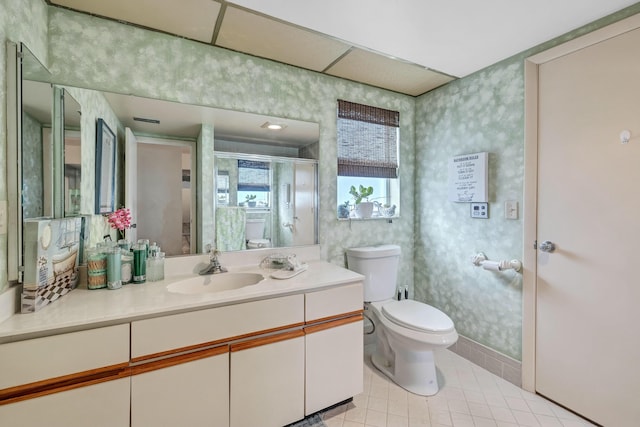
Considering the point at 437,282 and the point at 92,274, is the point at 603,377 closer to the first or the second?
the point at 437,282

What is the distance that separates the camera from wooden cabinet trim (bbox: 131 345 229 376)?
1.12 metres

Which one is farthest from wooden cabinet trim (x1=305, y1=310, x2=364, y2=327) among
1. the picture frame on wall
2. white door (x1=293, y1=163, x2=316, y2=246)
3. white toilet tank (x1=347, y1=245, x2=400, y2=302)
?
the picture frame on wall

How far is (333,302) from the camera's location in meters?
1.58

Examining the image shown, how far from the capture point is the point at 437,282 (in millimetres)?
2451

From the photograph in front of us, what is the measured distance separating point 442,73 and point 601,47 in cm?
89

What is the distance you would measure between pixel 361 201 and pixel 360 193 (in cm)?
7

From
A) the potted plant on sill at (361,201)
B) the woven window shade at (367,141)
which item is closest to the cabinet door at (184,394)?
the potted plant on sill at (361,201)

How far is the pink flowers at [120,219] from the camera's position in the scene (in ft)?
Answer: 5.01

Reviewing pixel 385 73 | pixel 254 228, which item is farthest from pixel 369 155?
pixel 254 228

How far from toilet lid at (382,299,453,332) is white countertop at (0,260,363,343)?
1.55 feet

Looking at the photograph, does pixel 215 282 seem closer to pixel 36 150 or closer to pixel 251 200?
pixel 251 200

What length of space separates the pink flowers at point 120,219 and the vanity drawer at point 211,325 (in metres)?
0.68

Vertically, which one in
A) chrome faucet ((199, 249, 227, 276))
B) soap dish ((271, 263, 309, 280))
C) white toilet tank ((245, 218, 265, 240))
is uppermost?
white toilet tank ((245, 218, 265, 240))

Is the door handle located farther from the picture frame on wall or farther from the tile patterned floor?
the picture frame on wall
